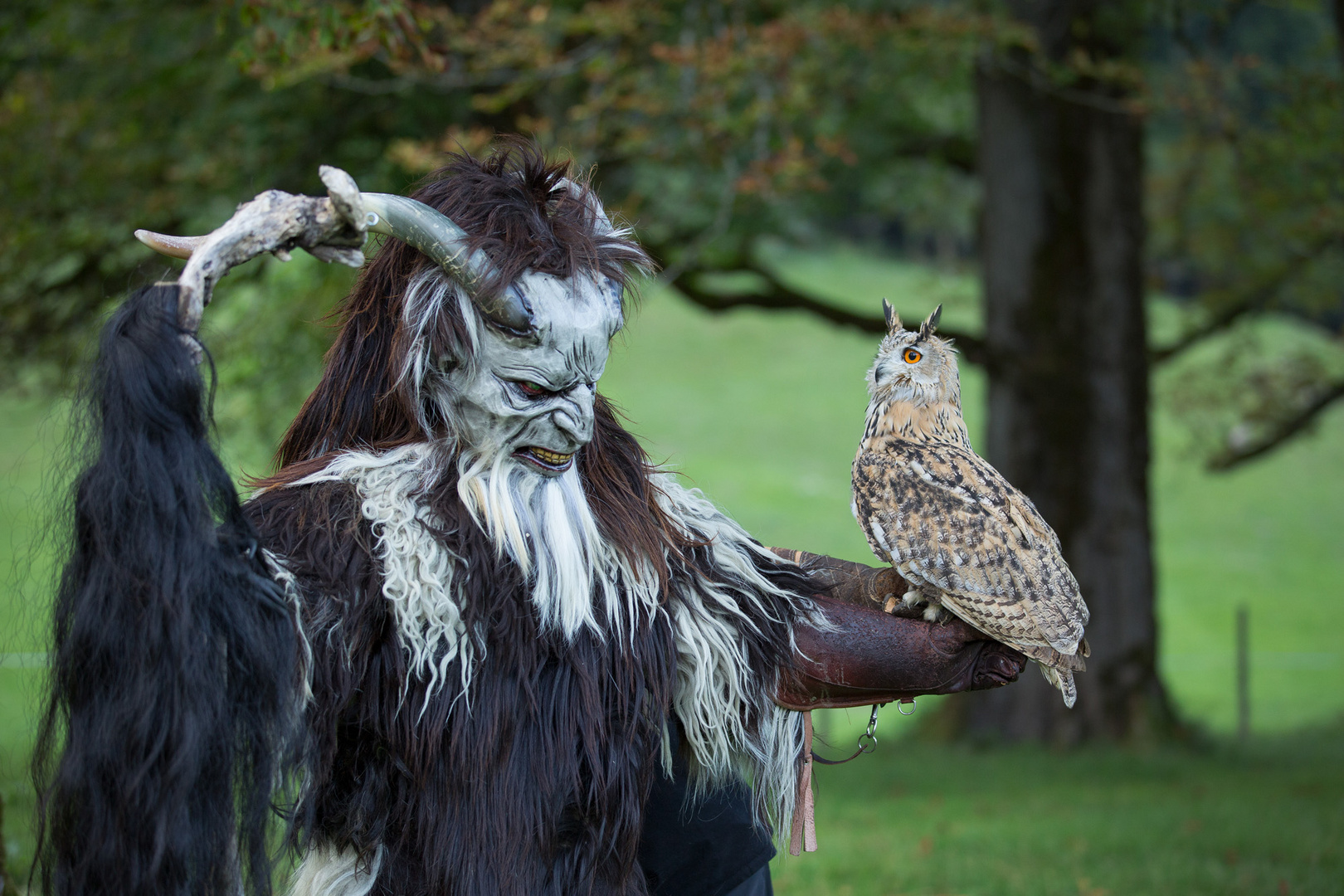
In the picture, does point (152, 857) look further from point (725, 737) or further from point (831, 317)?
point (831, 317)

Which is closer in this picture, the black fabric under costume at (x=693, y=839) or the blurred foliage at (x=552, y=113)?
the black fabric under costume at (x=693, y=839)

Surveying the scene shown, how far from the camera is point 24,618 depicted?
1.85m

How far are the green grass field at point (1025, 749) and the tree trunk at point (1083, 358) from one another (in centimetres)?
52

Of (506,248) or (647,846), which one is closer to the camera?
(506,248)

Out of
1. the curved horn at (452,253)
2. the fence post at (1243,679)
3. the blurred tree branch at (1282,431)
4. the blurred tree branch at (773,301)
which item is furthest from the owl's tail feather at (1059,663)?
the fence post at (1243,679)

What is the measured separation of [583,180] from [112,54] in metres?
5.87

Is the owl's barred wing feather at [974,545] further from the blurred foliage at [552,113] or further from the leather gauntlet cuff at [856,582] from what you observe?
the blurred foliage at [552,113]

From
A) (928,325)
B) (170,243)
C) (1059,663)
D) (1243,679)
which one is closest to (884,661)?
(1059,663)

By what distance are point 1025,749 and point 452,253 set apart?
21.8 ft

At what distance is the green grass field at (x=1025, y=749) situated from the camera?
4.71 metres

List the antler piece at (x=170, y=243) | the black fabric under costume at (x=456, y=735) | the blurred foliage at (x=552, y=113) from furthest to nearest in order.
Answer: the blurred foliage at (x=552, y=113) < the black fabric under costume at (x=456, y=735) < the antler piece at (x=170, y=243)

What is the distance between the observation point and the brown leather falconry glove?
81.7 inches

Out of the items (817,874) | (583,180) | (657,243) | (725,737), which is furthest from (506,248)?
(657,243)

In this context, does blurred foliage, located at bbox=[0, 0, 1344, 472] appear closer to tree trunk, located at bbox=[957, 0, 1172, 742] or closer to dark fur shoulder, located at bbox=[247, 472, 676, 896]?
tree trunk, located at bbox=[957, 0, 1172, 742]
